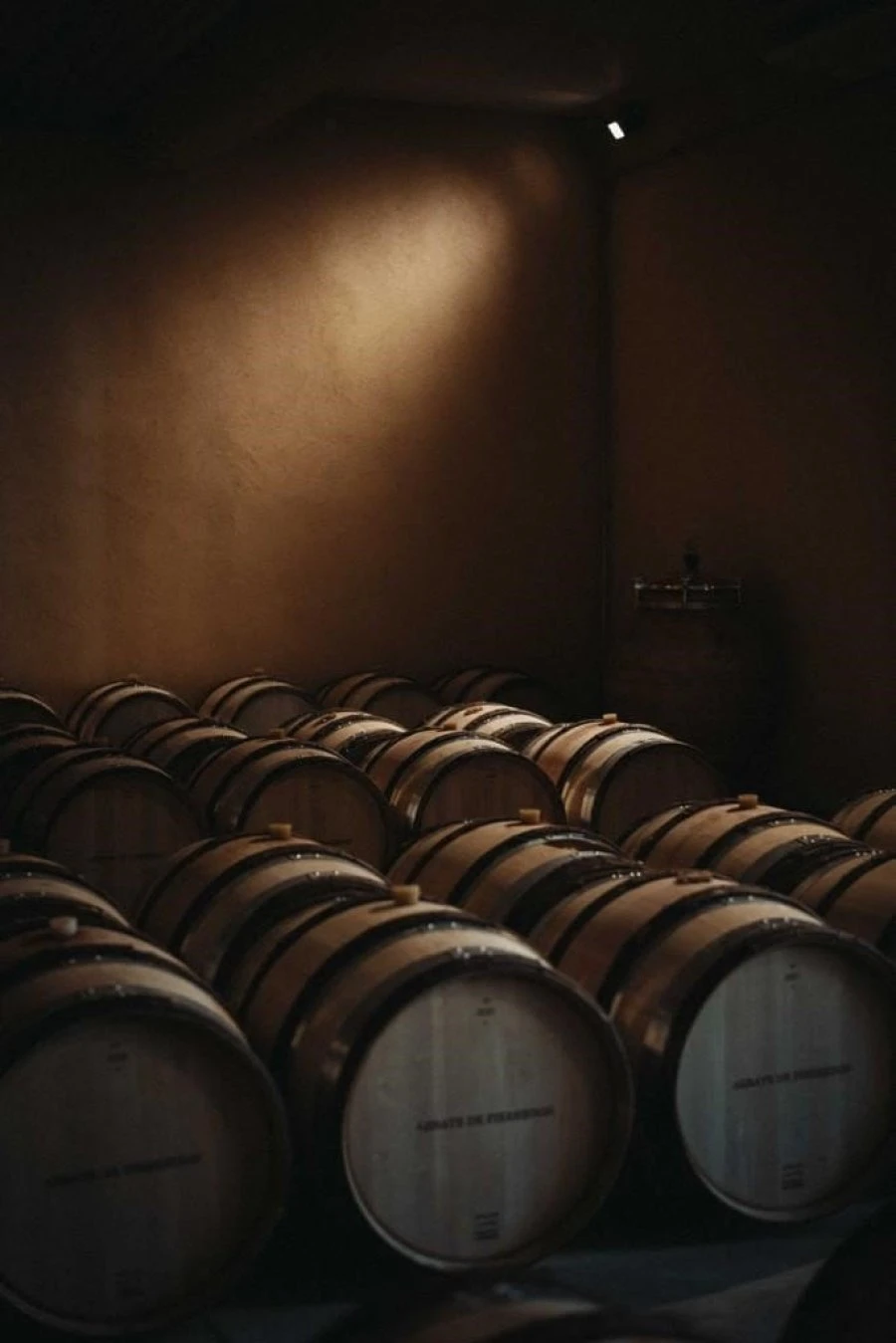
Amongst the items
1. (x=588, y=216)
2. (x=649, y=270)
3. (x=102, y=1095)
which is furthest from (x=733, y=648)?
(x=102, y=1095)

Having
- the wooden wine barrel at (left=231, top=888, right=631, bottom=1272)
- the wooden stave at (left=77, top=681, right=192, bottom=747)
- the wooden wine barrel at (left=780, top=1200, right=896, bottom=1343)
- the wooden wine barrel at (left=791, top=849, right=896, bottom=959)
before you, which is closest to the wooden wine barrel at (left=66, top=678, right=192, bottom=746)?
the wooden stave at (left=77, top=681, right=192, bottom=747)

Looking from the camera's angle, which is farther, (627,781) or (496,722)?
(496,722)

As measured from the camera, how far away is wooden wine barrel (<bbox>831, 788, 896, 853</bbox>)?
18.2ft

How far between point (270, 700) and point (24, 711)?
1.31 meters

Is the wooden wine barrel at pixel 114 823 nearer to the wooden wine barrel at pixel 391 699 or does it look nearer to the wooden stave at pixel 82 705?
the wooden stave at pixel 82 705

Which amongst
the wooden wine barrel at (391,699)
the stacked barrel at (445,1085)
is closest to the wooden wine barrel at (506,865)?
the stacked barrel at (445,1085)

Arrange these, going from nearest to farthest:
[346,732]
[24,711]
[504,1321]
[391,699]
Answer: [504,1321]
[346,732]
[24,711]
[391,699]

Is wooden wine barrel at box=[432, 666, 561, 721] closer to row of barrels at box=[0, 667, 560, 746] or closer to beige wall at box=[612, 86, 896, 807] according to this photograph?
row of barrels at box=[0, 667, 560, 746]

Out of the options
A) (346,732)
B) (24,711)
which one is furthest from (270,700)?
(346,732)

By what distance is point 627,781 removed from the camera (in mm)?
6801

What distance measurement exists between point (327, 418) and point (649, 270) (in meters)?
2.05

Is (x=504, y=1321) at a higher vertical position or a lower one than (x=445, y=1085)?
higher

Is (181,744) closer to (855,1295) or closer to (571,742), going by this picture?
(571,742)

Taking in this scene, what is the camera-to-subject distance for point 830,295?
28.6 ft
